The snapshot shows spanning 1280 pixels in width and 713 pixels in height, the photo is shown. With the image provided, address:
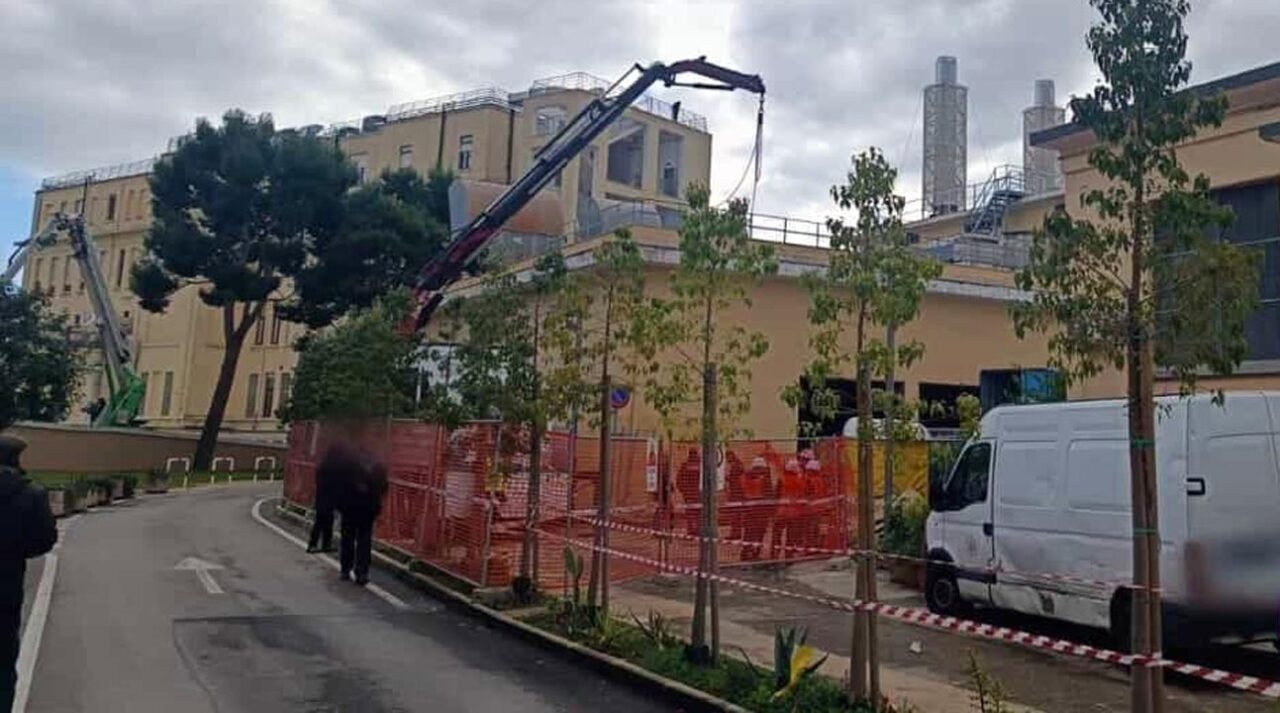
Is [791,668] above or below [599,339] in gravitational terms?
below

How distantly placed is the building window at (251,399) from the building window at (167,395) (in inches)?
167

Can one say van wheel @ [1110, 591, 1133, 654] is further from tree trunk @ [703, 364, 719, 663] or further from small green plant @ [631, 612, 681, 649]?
small green plant @ [631, 612, 681, 649]

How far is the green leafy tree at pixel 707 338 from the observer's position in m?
8.98

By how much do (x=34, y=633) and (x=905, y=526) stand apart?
10.5 m

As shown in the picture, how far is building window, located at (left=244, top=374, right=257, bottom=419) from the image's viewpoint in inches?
2499

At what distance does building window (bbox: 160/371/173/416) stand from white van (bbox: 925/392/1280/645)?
196ft

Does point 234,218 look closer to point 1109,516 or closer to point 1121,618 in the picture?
point 1109,516

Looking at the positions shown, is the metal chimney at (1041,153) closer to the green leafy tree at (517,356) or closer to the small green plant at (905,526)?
the small green plant at (905,526)

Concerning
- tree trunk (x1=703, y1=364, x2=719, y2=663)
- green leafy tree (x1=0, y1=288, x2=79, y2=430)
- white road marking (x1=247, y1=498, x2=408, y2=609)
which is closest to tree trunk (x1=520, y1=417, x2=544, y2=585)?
white road marking (x1=247, y1=498, x2=408, y2=609)

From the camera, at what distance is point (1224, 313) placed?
18.8 feet

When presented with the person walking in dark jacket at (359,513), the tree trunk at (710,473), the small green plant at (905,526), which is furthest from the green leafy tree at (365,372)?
the tree trunk at (710,473)

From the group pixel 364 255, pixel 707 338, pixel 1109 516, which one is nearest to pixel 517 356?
pixel 707 338

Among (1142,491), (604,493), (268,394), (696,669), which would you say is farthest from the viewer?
(268,394)

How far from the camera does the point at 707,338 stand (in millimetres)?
9406
